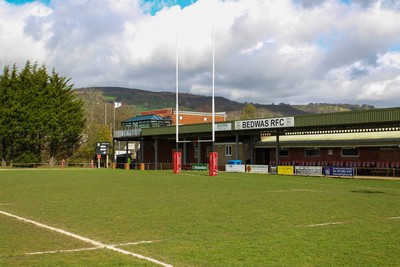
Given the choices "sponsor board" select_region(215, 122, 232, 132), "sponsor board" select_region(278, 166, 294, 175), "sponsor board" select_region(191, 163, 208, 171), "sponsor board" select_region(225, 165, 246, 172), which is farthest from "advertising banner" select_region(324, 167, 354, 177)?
"sponsor board" select_region(191, 163, 208, 171)

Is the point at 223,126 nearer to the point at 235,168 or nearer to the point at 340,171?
the point at 235,168

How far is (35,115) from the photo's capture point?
6456 cm

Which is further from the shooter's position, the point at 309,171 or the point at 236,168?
the point at 236,168

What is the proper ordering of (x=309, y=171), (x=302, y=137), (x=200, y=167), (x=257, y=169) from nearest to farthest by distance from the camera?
(x=309, y=171), (x=257, y=169), (x=200, y=167), (x=302, y=137)

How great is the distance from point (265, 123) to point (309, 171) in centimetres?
640

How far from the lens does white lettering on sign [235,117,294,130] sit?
136 feet

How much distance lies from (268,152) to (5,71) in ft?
127

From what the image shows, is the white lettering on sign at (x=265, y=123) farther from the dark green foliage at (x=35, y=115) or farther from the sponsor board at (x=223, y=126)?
the dark green foliage at (x=35, y=115)

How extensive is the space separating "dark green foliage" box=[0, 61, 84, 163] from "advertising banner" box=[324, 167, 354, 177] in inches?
1629

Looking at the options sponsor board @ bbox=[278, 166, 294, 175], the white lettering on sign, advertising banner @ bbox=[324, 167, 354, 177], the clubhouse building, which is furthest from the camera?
the white lettering on sign

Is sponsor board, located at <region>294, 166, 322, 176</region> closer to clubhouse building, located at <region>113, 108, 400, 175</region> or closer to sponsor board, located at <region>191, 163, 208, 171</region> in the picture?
clubhouse building, located at <region>113, 108, 400, 175</region>

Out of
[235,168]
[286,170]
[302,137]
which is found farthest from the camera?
[302,137]

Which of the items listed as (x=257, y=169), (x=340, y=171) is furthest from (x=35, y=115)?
(x=340, y=171)

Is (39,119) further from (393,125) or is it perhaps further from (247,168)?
(393,125)
